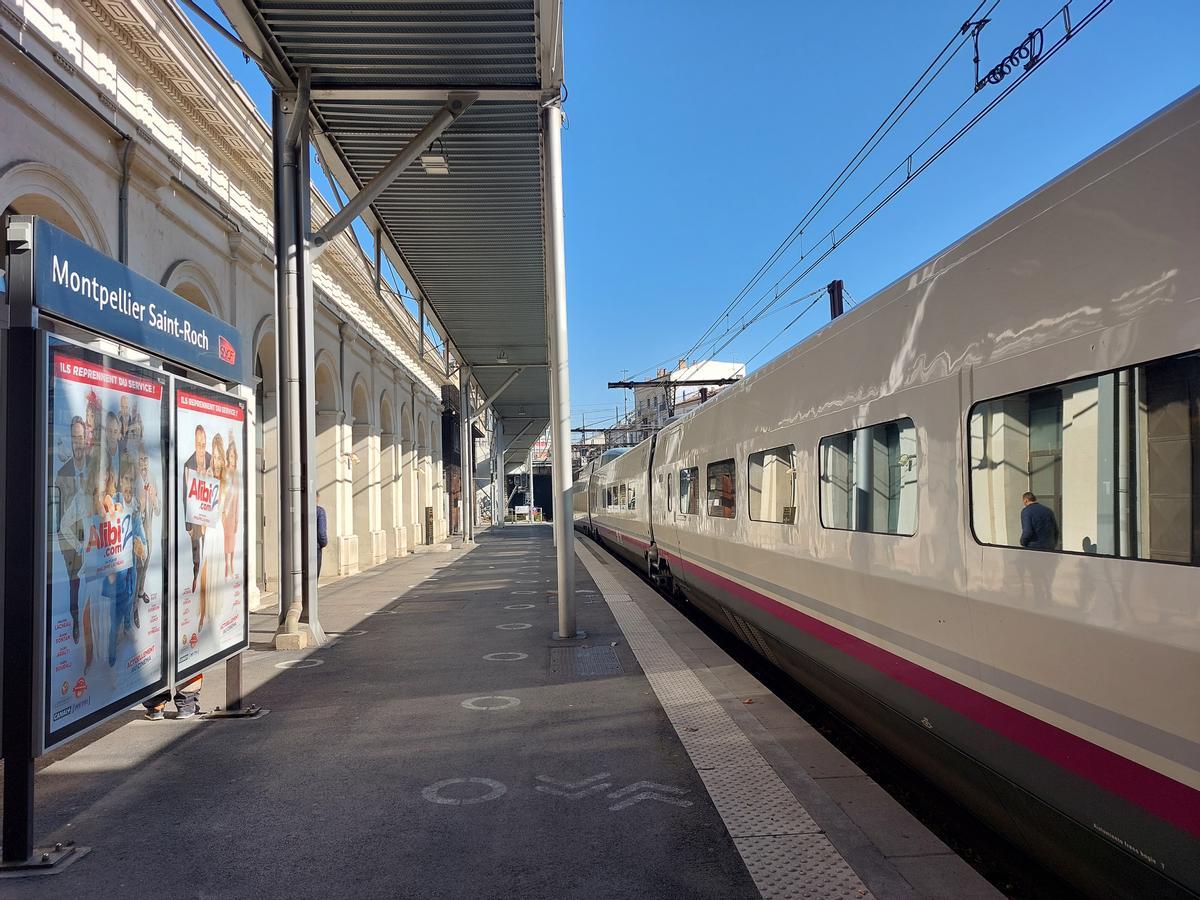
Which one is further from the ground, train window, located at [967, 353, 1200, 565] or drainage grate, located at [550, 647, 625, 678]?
train window, located at [967, 353, 1200, 565]

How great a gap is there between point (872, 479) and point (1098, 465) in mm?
1900

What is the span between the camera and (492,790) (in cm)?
449

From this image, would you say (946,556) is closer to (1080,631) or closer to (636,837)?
(1080,631)

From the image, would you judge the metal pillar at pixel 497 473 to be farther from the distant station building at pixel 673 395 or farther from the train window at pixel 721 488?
the train window at pixel 721 488

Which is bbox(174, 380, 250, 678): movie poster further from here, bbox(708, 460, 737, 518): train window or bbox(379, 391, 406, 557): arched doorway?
bbox(379, 391, 406, 557): arched doorway

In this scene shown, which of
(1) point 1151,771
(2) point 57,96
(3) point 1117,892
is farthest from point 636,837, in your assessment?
(2) point 57,96

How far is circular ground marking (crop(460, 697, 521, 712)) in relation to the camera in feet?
20.5

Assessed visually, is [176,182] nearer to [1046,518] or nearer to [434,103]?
[434,103]

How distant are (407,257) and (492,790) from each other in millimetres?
13937

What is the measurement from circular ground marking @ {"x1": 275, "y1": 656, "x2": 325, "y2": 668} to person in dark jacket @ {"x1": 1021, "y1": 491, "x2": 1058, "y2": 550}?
6.54 metres

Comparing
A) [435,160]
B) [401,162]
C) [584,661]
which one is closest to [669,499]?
[584,661]

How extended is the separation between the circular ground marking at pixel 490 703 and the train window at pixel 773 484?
2.48 metres

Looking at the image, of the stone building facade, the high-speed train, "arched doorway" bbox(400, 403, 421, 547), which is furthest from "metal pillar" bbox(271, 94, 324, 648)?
"arched doorway" bbox(400, 403, 421, 547)

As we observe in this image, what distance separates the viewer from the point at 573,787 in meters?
4.52
